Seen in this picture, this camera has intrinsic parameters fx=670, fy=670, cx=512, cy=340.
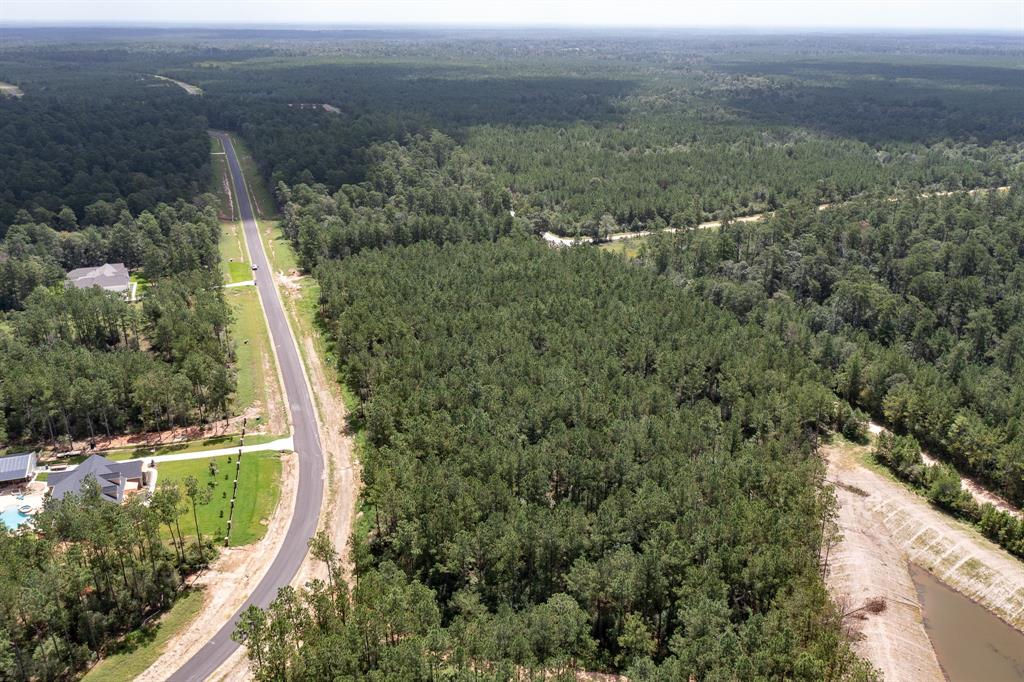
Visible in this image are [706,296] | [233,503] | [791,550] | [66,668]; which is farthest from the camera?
[706,296]

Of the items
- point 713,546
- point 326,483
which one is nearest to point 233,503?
point 326,483

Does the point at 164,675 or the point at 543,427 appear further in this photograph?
the point at 543,427

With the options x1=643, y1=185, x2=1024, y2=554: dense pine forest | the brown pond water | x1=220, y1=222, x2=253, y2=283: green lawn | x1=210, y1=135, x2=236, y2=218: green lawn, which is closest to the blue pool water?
x1=220, y1=222, x2=253, y2=283: green lawn

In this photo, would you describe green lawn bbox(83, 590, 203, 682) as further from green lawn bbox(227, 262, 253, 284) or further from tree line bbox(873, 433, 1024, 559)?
green lawn bbox(227, 262, 253, 284)

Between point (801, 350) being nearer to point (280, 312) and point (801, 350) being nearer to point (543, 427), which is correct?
point (543, 427)

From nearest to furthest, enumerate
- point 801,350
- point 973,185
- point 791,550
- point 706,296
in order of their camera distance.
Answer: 1. point 791,550
2. point 801,350
3. point 706,296
4. point 973,185

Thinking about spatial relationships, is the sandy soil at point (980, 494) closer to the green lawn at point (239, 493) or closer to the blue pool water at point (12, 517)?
the green lawn at point (239, 493)
